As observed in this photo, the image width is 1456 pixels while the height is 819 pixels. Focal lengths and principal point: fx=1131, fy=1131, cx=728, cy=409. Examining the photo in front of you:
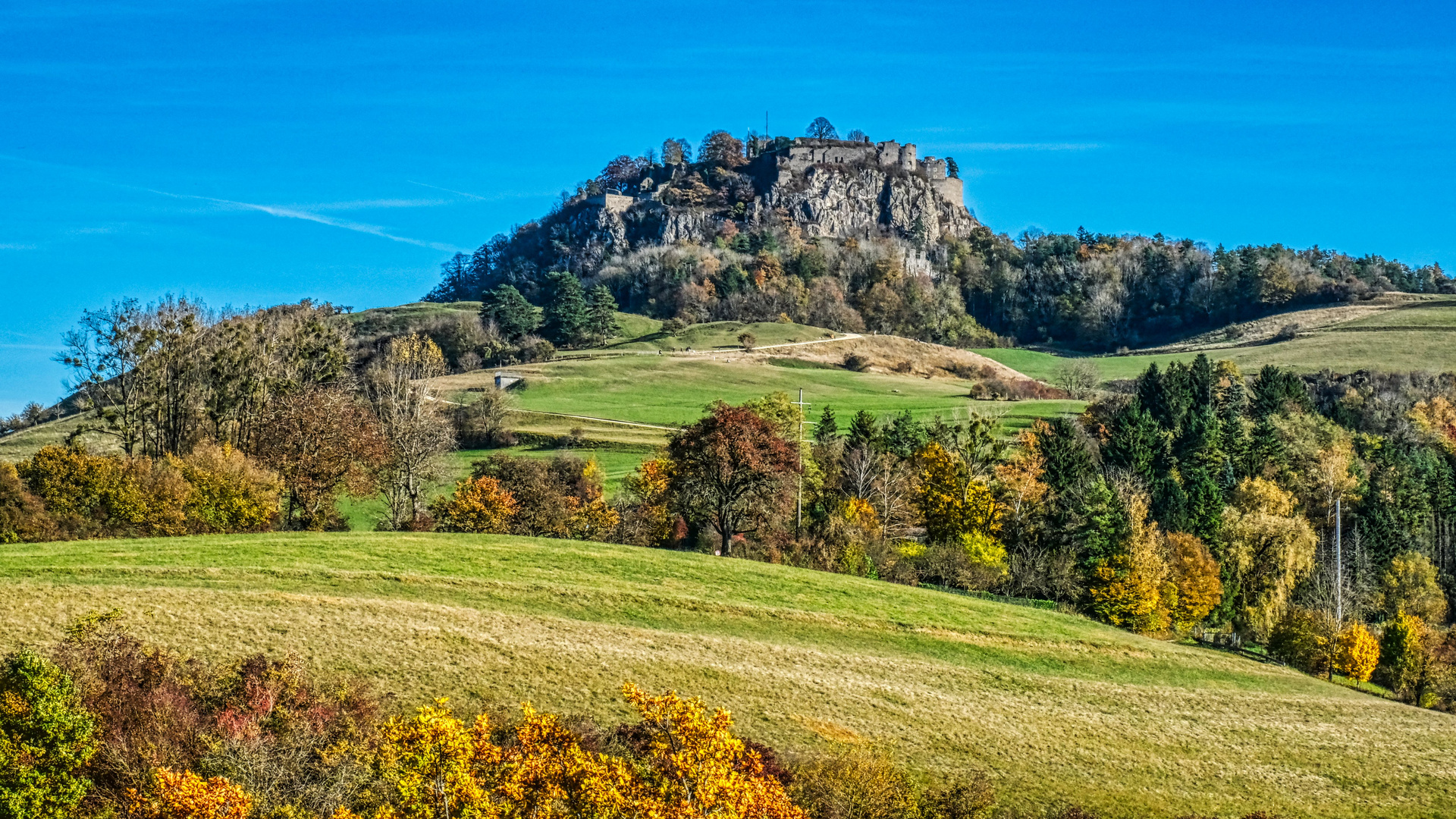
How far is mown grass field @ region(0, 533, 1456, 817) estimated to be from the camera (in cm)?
2919

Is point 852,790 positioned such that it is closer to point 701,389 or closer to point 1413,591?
point 1413,591

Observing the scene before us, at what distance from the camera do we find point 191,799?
17484 mm

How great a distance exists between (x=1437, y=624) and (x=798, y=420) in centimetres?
4651

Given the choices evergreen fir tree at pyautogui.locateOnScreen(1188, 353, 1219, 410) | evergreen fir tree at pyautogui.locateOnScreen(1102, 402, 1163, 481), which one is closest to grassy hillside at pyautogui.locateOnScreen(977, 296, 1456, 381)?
evergreen fir tree at pyautogui.locateOnScreen(1188, 353, 1219, 410)

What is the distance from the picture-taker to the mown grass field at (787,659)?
29.2 m

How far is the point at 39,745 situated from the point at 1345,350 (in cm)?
15074

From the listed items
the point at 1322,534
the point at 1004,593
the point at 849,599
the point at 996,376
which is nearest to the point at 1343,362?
the point at 996,376

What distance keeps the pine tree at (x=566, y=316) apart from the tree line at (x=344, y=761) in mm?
131592

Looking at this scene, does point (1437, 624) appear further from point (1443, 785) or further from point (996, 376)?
point (996, 376)

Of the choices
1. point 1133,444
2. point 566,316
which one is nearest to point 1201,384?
point 1133,444

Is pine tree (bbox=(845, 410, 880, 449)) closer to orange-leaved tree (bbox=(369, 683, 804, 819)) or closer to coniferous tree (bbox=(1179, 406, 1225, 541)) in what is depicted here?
coniferous tree (bbox=(1179, 406, 1225, 541))

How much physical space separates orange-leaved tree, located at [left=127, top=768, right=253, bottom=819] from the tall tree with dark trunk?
1609 inches

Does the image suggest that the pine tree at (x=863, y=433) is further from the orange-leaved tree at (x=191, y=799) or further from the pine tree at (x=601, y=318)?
the pine tree at (x=601, y=318)

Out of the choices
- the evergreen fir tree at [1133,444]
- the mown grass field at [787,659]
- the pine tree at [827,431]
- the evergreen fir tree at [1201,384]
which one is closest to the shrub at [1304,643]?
the mown grass field at [787,659]
